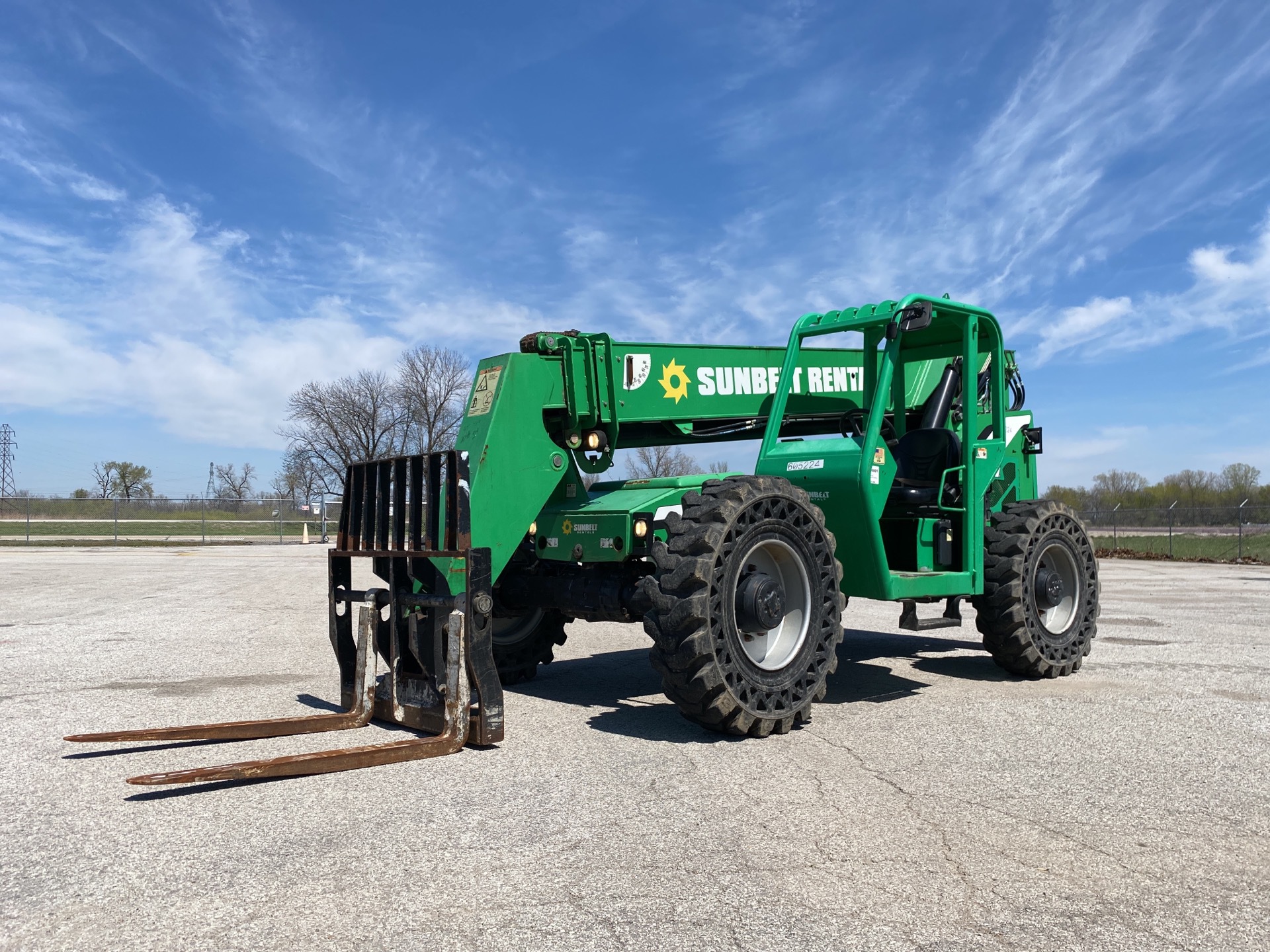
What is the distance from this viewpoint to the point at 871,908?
3.36 meters

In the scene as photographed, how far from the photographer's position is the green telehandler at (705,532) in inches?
224

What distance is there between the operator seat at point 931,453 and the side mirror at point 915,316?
1113 mm

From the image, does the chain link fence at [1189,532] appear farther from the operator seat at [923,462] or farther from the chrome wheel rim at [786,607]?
the chrome wheel rim at [786,607]

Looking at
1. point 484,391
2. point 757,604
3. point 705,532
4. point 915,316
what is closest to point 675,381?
point 484,391

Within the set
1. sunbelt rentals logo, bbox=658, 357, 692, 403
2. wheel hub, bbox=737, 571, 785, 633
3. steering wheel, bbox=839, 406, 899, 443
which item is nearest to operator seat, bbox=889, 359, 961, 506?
steering wheel, bbox=839, 406, 899, 443

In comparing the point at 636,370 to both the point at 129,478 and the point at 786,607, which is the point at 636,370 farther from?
the point at 129,478

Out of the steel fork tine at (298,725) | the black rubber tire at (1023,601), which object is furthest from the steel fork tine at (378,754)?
the black rubber tire at (1023,601)

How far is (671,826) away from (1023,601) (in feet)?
15.5

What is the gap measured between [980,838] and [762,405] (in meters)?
4.54

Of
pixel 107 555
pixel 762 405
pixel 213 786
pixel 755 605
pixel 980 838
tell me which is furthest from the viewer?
pixel 107 555

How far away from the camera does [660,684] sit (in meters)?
7.98

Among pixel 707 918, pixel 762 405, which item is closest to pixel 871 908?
pixel 707 918

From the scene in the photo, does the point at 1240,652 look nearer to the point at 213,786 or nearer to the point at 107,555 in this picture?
the point at 213,786

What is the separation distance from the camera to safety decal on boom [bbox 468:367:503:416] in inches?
261
